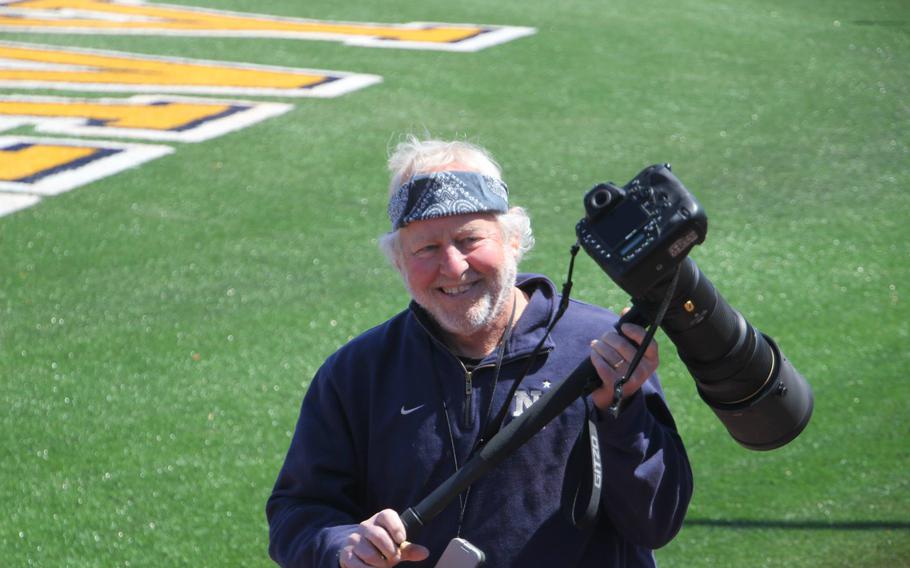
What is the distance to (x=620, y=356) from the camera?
233 cm

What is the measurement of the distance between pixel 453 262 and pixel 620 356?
1.78 ft

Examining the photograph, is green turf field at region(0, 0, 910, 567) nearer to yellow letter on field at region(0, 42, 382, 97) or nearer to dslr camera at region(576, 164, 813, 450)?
yellow letter on field at region(0, 42, 382, 97)

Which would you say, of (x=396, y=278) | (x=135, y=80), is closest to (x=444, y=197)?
(x=396, y=278)

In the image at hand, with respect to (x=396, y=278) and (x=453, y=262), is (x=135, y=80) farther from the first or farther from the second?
(x=453, y=262)

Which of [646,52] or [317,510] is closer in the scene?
[317,510]

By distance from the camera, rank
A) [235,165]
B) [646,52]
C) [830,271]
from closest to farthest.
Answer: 1. [830,271]
2. [235,165]
3. [646,52]

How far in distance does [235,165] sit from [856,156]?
14.4 ft

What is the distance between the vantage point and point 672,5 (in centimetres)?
1450

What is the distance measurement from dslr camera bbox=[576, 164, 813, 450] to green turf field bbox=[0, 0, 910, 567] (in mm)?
2528

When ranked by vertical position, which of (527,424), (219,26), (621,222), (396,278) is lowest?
(219,26)

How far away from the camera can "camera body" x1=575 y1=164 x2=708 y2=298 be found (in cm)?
213

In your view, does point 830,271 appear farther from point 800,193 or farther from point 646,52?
point 646,52

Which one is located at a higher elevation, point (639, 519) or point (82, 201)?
point (639, 519)

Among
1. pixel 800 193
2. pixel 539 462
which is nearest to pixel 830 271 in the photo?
pixel 800 193
